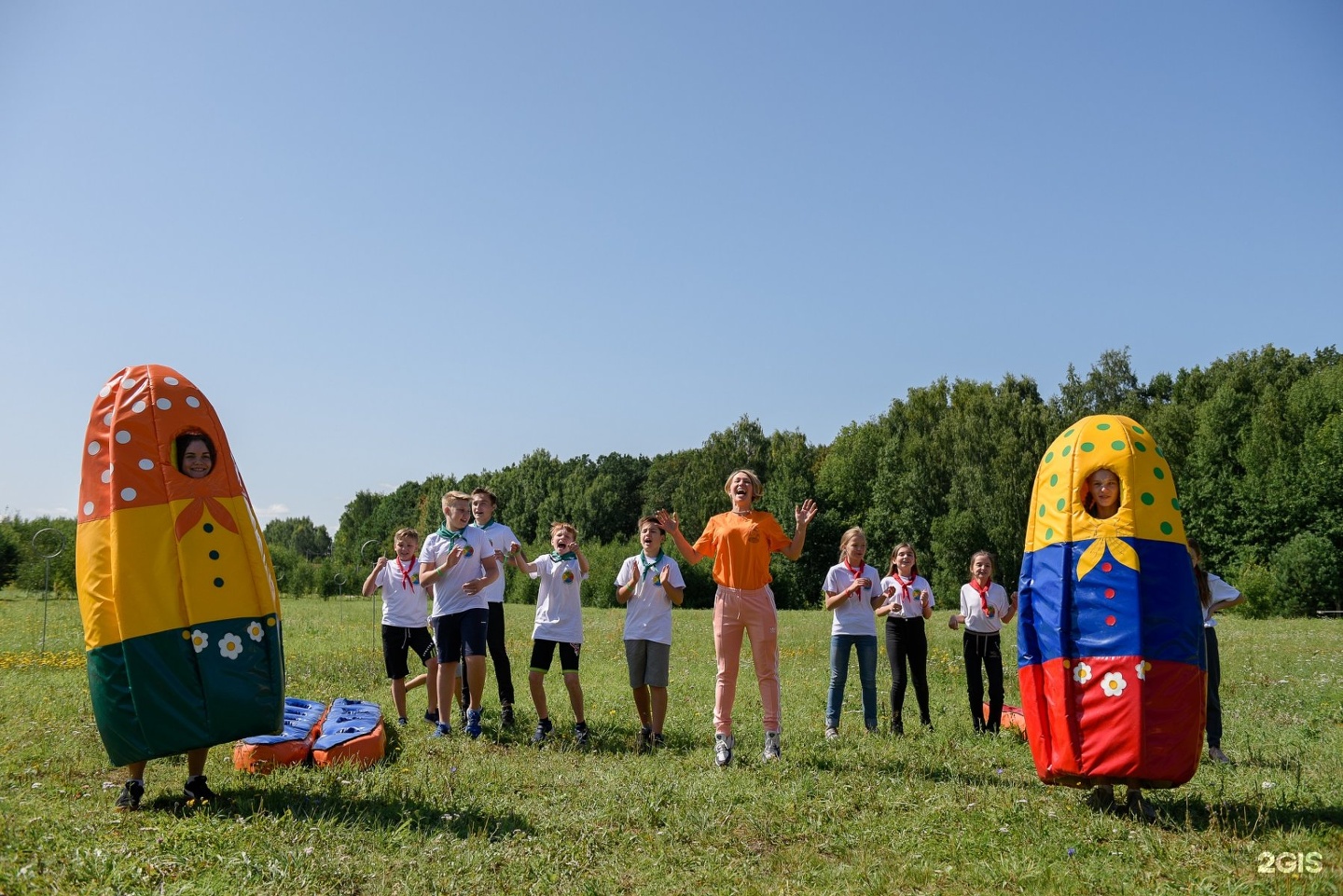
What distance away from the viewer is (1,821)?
A: 5.62 metres

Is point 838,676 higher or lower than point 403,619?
lower

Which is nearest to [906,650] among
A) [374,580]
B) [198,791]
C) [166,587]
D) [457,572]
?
[457,572]

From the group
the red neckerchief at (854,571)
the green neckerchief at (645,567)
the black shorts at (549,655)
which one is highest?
the green neckerchief at (645,567)

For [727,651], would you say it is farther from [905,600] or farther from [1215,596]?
[1215,596]

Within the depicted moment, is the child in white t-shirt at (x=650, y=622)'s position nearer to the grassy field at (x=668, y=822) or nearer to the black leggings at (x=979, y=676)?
the grassy field at (x=668, y=822)

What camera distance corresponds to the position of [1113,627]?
20.0ft

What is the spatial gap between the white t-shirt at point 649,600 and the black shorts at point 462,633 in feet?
4.78

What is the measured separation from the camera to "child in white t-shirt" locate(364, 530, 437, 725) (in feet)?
33.8

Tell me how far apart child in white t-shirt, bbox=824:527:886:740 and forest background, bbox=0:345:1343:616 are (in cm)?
2308

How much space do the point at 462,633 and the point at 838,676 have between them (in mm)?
3963

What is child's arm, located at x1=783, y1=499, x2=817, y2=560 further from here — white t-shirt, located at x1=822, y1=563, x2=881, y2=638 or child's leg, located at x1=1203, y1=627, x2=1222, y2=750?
child's leg, located at x1=1203, y1=627, x2=1222, y2=750

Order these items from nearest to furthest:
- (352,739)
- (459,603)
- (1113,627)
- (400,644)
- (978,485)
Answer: (1113,627) → (352,739) → (459,603) → (400,644) → (978,485)

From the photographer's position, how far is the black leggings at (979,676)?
33.4 feet

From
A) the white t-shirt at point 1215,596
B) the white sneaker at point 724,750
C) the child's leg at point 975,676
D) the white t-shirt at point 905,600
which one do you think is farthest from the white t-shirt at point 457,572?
the white t-shirt at point 1215,596
